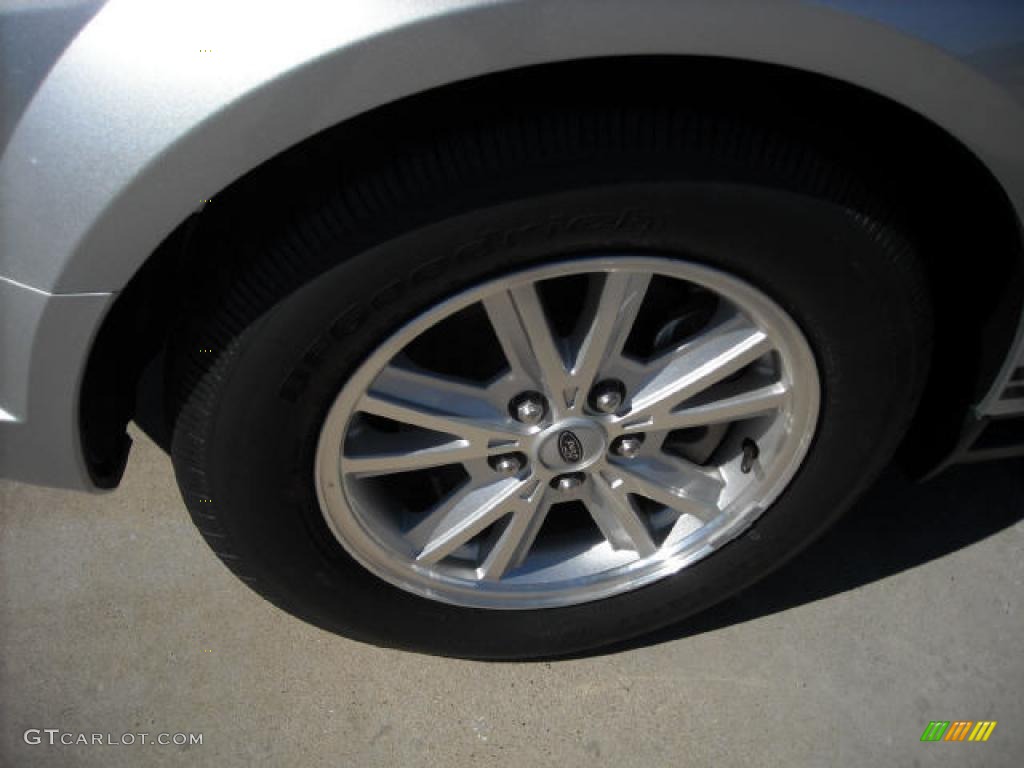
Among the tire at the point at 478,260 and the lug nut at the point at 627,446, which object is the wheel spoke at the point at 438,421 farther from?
the lug nut at the point at 627,446

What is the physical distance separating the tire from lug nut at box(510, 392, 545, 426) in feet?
0.90

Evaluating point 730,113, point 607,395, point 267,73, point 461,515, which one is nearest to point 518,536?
point 461,515

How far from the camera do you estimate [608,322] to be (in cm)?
133

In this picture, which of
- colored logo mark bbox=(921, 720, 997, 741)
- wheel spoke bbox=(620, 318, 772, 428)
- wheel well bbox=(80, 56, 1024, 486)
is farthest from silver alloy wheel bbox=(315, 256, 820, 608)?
colored logo mark bbox=(921, 720, 997, 741)

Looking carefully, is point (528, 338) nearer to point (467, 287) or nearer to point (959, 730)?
point (467, 287)

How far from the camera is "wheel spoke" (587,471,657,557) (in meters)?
1.57

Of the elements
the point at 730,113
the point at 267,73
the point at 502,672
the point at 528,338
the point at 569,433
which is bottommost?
the point at 502,672

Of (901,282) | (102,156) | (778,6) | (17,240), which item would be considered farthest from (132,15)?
(901,282)

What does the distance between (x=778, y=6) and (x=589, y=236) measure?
34cm

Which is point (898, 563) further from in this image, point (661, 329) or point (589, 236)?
point (589, 236)

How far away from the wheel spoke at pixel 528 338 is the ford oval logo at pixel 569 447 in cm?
9

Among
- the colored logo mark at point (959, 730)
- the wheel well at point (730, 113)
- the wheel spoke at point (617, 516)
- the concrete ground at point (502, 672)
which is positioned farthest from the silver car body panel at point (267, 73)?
the colored logo mark at point (959, 730)

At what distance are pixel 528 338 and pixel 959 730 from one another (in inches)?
45.5

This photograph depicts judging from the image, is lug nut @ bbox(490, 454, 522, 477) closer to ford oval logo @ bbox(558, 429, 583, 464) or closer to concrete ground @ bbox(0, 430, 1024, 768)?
ford oval logo @ bbox(558, 429, 583, 464)
